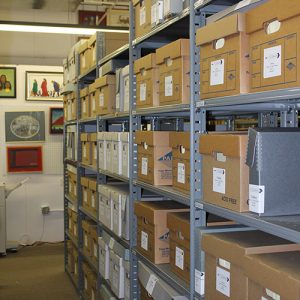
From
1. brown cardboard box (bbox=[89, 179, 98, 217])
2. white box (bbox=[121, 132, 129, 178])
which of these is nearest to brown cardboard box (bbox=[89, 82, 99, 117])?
brown cardboard box (bbox=[89, 179, 98, 217])

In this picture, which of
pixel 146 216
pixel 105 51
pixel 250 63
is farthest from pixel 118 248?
pixel 250 63

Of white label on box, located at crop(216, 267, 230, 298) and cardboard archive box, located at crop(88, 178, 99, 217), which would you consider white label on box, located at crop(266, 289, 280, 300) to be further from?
cardboard archive box, located at crop(88, 178, 99, 217)

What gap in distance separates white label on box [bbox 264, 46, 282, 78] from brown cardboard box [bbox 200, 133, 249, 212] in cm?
27

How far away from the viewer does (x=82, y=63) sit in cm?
455

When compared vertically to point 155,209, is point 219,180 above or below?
above

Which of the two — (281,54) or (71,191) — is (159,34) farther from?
(71,191)

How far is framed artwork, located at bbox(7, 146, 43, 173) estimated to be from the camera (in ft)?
21.3

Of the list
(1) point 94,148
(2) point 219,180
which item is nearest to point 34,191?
(1) point 94,148

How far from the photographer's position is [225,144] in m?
1.78

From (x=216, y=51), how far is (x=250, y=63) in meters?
0.23

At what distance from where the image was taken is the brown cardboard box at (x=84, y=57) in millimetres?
4281

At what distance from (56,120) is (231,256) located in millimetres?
5215

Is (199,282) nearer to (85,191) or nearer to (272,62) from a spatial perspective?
(272,62)

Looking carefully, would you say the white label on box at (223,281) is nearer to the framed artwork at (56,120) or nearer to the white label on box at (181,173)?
the white label on box at (181,173)
